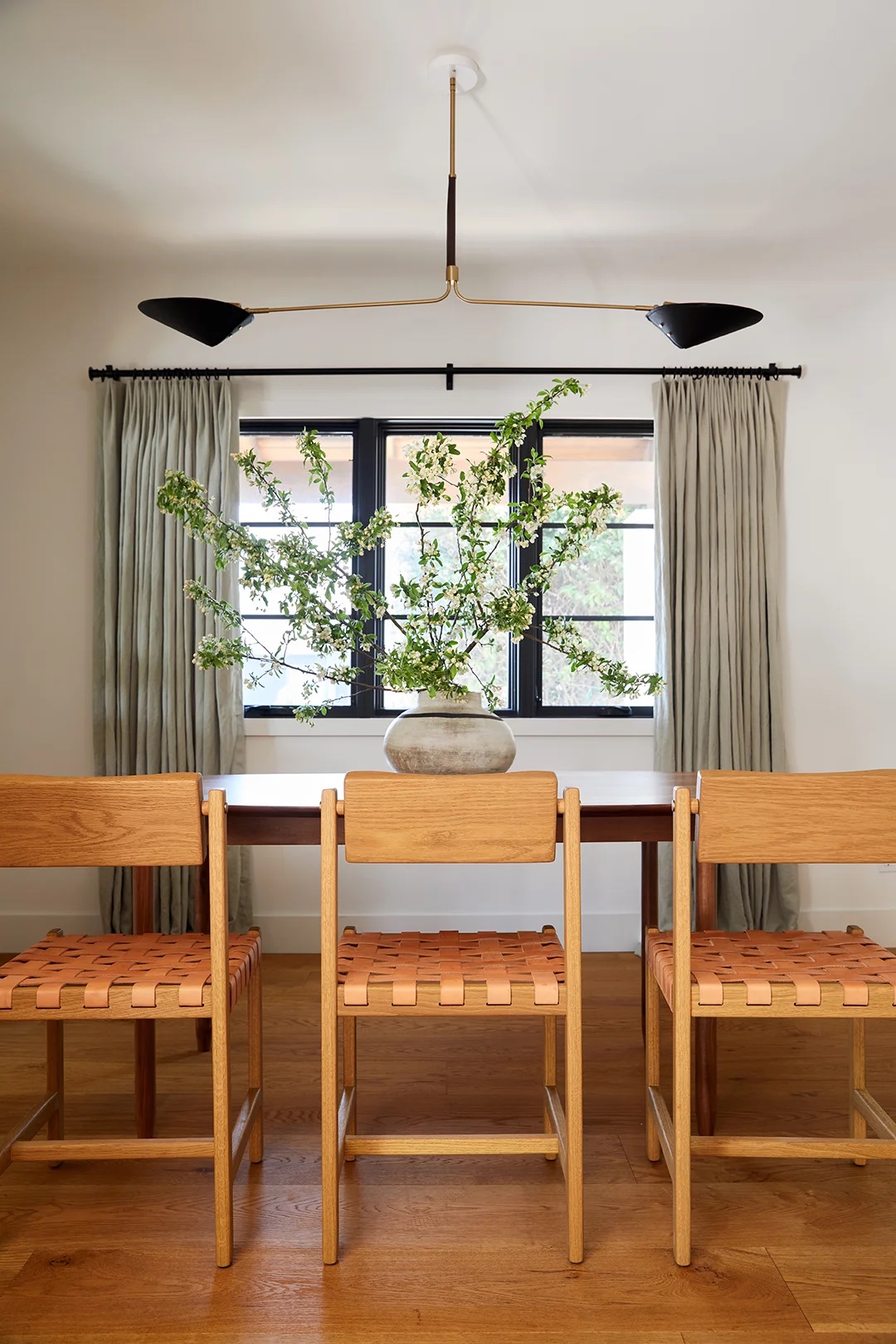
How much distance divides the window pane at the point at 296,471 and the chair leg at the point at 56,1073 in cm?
219

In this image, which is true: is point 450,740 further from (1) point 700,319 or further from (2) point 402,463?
(2) point 402,463

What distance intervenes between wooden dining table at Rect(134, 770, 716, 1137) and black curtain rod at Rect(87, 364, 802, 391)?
1825 millimetres

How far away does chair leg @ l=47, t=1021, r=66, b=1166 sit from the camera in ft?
6.29

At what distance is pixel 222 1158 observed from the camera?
159cm

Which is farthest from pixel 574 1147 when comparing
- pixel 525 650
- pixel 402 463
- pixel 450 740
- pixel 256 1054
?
pixel 402 463

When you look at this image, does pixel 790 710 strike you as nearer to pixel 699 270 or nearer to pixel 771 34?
pixel 699 270

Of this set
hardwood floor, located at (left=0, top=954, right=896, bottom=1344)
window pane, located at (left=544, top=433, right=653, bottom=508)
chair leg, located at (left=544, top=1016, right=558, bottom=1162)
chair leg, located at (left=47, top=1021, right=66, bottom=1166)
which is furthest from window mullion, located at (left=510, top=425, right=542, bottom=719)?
chair leg, located at (left=47, top=1021, right=66, bottom=1166)

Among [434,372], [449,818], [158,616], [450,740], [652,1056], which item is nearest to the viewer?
[449,818]

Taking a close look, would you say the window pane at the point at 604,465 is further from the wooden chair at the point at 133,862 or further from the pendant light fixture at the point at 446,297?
the wooden chair at the point at 133,862

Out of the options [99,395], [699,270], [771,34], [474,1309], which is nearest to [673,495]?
[699,270]

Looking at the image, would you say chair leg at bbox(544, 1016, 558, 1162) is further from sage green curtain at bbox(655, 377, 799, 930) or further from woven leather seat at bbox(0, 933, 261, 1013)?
sage green curtain at bbox(655, 377, 799, 930)

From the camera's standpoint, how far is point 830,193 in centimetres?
296

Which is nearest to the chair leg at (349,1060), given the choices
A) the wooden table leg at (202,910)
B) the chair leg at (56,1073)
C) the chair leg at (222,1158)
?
the chair leg at (222,1158)

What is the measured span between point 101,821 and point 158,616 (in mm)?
1958
